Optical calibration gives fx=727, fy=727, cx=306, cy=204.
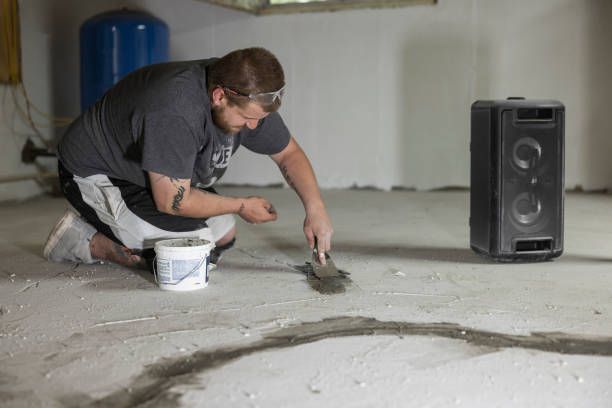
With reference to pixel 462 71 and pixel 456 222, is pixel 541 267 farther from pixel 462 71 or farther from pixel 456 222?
pixel 462 71

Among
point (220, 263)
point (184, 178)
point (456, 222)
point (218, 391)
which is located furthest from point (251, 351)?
point (456, 222)

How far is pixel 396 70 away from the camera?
200 inches

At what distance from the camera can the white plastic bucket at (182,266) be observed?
2158 millimetres

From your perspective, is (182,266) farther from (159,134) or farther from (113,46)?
(113,46)

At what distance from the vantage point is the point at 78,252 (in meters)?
2.54

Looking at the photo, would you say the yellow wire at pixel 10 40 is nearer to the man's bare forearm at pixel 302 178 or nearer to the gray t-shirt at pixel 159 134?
the gray t-shirt at pixel 159 134

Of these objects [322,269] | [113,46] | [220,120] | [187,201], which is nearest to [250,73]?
[220,120]

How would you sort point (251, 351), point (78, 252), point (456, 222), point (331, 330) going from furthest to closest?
point (456, 222)
point (78, 252)
point (331, 330)
point (251, 351)

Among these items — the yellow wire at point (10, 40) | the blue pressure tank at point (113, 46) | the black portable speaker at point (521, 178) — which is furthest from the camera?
the blue pressure tank at point (113, 46)

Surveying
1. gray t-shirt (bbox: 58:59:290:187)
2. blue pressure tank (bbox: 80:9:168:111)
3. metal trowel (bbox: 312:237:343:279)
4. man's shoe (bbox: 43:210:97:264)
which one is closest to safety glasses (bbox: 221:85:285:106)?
gray t-shirt (bbox: 58:59:290:187)

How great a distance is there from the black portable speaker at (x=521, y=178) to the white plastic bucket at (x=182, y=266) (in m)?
1.03

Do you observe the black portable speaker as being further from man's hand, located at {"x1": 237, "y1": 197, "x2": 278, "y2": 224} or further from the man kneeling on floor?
man's hand, located at {"x1": 237, "y1": 197, "x2": 278, "y2": 224}

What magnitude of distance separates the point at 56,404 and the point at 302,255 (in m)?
1.51

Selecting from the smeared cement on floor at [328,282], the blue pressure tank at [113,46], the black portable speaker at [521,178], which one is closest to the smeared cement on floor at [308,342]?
the smeared cement on floor at [328,282]
